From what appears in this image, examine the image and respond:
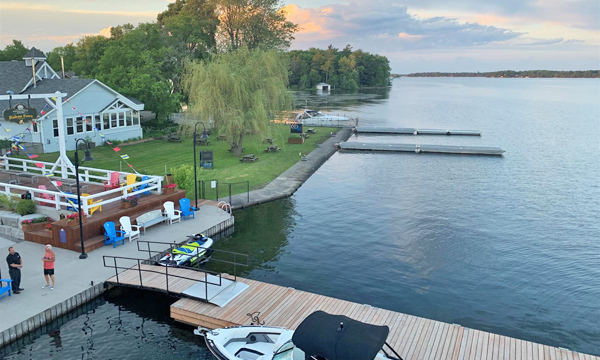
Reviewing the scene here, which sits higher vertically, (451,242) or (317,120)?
(317,120)

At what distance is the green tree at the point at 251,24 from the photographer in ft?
193

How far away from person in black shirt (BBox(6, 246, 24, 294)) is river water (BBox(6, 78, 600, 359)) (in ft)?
8.05

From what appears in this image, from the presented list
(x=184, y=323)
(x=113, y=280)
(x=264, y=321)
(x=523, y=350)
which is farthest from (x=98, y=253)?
(x=523, y=350)

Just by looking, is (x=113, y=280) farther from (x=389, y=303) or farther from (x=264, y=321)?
(x=389, y=303)

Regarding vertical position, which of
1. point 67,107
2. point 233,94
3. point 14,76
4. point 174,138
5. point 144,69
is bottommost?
point 174,138

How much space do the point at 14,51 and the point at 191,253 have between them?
72574mm

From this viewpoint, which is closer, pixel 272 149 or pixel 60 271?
pixel 60 271

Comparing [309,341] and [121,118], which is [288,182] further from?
[121,118]

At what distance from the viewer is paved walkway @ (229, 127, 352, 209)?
26969 mm

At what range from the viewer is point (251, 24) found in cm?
5906

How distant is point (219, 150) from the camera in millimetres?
41938

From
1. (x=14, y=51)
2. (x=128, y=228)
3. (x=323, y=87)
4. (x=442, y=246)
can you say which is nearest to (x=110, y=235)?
(x=128, y=228)

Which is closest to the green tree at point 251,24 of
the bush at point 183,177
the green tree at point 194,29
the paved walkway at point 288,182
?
the green tree at point 194,29

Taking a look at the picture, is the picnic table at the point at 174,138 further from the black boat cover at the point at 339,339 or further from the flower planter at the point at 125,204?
the black boat cover at the point at 339,339
